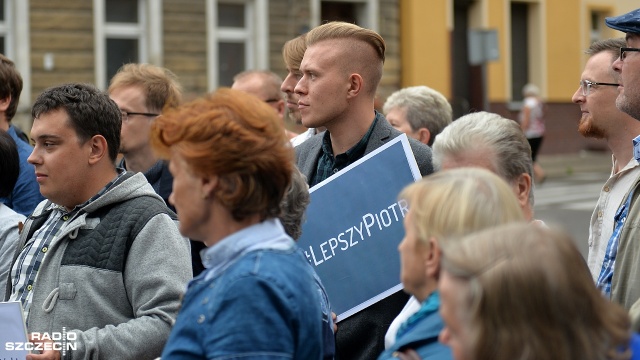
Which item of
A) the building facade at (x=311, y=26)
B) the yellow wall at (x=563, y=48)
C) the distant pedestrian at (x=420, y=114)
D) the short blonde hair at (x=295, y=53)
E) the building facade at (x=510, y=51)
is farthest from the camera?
the yellow wall at (x=563, y=48)

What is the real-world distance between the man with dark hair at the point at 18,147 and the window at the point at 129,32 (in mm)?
12890

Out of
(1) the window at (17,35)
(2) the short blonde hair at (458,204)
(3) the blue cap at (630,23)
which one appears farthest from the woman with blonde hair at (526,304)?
(1) the window at (17,35)

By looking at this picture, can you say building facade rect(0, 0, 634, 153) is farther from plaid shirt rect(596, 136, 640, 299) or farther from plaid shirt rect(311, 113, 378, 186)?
plaid shirt rect(596, 136, 640, 299)

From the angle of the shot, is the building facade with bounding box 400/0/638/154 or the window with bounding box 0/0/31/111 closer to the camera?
the window with bounding box 0/0/31/111

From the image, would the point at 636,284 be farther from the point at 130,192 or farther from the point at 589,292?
the point at 130,192

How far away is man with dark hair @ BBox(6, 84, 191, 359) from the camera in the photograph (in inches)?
130

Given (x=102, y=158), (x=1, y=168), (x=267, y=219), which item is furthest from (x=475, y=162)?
(x=1, y=168)

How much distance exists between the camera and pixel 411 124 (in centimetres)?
557

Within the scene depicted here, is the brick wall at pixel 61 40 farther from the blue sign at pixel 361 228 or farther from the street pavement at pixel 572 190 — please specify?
the blue sign at pixel 361 228

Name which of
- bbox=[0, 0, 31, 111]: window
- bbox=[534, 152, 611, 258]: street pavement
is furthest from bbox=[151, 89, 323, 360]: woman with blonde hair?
bbox=[0, 0, 31, 111]: window

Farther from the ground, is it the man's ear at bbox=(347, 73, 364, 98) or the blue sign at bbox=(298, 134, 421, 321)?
the man's ear at bbox=(347, 73, 364, 98)

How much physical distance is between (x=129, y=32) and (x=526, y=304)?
17.1m

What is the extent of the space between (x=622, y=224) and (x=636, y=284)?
34 cm

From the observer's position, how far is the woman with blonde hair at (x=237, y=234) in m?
2.32
